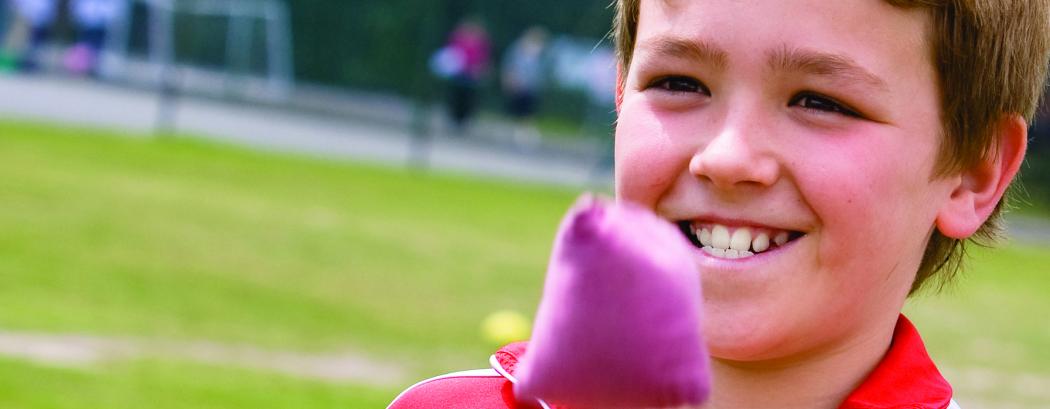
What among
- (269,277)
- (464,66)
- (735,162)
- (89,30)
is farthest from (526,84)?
(735,162)

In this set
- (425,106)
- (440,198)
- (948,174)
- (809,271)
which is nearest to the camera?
(809,271)

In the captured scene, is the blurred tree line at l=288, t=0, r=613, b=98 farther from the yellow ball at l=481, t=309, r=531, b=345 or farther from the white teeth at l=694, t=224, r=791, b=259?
the white teeth at l=694, t=224, r=791, b=259

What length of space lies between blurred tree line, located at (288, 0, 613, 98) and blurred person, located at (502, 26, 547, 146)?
1.34 feet

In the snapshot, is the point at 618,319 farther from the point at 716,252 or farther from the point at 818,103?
the point at 818,103

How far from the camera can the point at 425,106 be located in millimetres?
22938

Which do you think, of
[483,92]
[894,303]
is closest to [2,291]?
[894,303]

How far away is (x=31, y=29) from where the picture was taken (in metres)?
26.7

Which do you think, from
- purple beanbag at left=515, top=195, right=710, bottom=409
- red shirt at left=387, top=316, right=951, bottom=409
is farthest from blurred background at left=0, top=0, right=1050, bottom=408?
purple beanbag at left=515, top=195, right=710, bottom=409

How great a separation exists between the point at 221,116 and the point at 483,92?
17.1 ft

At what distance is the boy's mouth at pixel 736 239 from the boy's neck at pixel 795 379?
0.20 meters

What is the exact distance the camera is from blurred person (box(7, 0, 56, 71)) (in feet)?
86.5

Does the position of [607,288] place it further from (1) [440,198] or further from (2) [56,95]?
(2) [56,95]

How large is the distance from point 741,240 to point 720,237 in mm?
23

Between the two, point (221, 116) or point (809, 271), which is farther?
point (221, 116)
